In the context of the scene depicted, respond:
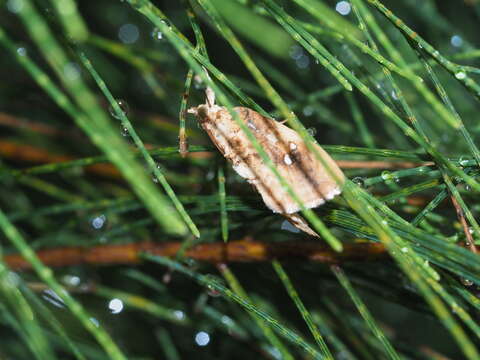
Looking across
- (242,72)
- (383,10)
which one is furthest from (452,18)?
(383,10)

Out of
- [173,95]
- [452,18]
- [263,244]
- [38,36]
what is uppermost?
[452,18]

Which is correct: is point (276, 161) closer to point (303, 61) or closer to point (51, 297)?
point (51, 297)

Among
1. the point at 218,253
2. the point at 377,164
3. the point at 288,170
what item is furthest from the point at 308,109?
the point at 288,170

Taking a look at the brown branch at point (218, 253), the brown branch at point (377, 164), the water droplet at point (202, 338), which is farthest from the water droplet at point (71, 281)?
the brown branch at point (377, 164)

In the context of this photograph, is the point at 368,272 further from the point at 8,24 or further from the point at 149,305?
the point at 8,24

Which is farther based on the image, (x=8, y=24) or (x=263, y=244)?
(x=8, y=24)
